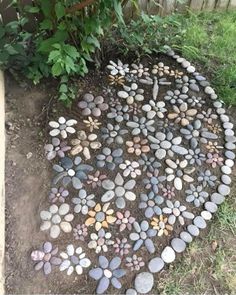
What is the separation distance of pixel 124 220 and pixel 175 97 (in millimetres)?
931

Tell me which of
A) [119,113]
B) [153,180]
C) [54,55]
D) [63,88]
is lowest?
[153,180]

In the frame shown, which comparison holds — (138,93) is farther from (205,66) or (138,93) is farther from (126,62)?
(205,66)

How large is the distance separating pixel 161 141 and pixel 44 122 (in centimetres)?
70

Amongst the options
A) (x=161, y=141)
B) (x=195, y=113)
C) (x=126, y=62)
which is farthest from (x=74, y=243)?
(x=126, y=62)

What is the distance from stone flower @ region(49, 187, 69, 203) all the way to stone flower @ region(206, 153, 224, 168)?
32.5 inches

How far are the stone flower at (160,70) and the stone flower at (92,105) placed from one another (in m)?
0.44

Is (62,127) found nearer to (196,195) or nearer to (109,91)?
(109,91)

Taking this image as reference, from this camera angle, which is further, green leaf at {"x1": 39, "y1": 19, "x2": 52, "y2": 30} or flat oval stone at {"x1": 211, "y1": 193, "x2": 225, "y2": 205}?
green leaf at {"x1": 39, "y1": 19, "x2": 52, "y2": 30}

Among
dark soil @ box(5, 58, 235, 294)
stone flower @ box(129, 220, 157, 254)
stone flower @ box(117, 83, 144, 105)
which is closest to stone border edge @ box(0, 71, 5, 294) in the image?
dark soil @ box(5, 58, 235, 294)

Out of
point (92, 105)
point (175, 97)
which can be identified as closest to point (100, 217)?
point (92, 105)

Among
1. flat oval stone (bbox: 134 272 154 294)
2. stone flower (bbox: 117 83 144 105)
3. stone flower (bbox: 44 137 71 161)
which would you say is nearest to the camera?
flat oval stone (bbox: 134 272 154 294)

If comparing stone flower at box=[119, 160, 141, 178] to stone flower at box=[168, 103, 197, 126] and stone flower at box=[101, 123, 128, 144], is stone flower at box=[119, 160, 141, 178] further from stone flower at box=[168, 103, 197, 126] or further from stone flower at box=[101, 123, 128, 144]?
stone flower at box=[168, 103, 197, 126]

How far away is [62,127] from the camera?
93.1 inches

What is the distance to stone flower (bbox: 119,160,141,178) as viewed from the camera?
2201 millimetres
